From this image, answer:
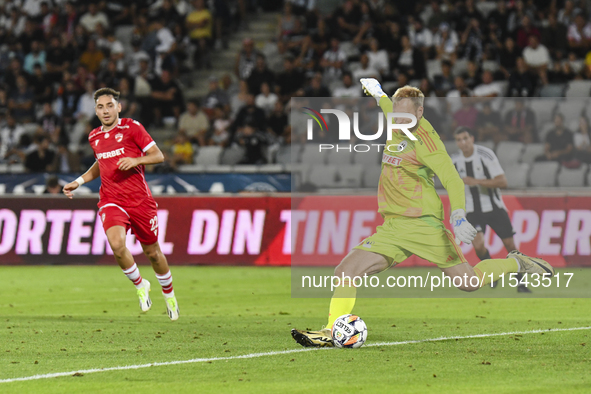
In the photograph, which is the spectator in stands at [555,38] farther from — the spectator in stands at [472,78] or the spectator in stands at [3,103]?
the spectator in stands at [3,103]

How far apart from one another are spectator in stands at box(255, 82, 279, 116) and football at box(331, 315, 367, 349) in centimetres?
1354

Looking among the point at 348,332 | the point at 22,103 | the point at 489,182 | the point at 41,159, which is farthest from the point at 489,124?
the point at 22,103

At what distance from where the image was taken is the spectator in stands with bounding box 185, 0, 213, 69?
78.7 ft

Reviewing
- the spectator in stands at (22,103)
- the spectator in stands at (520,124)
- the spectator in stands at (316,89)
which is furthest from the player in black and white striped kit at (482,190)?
the spectator in stands at (22,103)

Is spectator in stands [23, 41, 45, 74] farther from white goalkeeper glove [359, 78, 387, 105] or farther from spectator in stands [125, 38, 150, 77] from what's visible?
white goalkeeper glove [359, 78, 387, 105]

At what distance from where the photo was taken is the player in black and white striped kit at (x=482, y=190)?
35.7 ft

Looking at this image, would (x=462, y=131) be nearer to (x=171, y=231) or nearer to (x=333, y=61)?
(x=171, y=231)

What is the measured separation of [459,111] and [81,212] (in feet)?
23.8

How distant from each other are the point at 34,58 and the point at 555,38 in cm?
1359

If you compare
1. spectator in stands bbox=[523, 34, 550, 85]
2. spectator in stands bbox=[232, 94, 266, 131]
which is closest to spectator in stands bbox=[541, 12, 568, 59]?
spectator in stands bbox=[523, 34, 550, 85]

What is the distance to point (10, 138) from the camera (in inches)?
870

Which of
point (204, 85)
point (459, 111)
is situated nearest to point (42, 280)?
point (459, 111)

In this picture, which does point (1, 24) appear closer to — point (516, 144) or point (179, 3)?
point (179, 3)

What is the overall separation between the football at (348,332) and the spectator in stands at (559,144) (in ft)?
29.2
